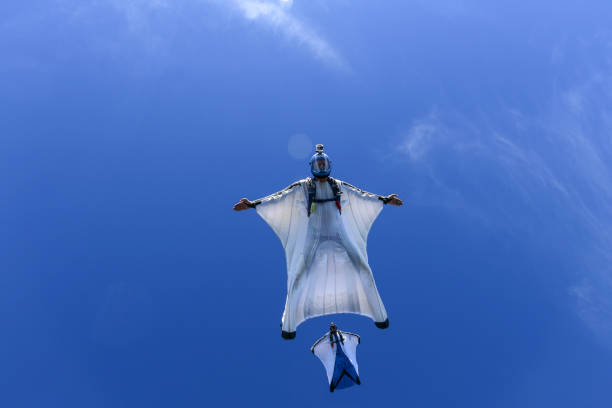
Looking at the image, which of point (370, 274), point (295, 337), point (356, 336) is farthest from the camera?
point (356, 336)

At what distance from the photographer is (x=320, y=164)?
17.5 meters

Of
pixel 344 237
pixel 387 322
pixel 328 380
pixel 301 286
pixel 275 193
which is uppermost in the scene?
pixel 275 193

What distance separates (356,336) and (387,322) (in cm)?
315

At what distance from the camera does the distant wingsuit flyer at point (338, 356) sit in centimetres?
1873

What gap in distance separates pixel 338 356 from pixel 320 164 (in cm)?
924

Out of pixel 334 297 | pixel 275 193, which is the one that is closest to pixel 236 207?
pixel 275 193

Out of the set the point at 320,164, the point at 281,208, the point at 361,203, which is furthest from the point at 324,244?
the point at 320,164

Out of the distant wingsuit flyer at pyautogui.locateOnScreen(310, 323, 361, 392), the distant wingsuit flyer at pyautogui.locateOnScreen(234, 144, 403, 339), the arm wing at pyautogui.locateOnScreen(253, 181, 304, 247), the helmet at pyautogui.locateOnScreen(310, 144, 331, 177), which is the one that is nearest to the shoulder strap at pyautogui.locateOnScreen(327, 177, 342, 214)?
the distant wingsuit flyer at pyautogui.locateOnScreen(234, 144, 403, 339)

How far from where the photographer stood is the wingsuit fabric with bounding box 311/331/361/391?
18.7 metres

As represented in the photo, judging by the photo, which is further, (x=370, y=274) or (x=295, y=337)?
(x=370, y=274)

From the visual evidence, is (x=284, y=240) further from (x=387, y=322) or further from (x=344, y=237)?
(x=387, y=322)

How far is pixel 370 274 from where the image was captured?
18031mm

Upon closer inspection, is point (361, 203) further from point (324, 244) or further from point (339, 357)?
point (339, 357)

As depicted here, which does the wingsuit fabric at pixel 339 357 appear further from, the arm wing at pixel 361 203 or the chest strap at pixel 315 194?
the chest strap at pixel 315 194
